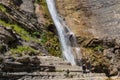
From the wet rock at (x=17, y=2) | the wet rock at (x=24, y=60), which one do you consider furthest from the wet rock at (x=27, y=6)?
the wet rock at (x=24, y=60)

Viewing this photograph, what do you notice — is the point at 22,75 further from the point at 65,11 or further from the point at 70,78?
the point at 65,11

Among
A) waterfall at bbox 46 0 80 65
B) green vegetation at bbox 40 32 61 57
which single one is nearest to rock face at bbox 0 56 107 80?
green vegetation at bbox 40 32 61 57

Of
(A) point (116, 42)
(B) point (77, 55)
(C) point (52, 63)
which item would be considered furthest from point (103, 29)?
(C) point (52, 63)

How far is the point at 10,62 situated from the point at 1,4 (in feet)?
28.0

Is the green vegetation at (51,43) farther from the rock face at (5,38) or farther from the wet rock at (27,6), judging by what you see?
the rock face at (5,38)

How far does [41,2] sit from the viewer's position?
96.9 ft

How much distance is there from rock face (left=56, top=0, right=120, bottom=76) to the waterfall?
467mm

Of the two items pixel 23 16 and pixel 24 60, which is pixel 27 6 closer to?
pixel 23 16

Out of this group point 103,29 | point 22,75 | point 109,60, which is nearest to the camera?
point 22,75

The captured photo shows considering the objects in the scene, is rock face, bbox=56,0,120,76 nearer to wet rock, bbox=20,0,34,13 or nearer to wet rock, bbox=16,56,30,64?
wet rock, bbox=20,0,34,13

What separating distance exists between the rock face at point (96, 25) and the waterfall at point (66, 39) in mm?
467

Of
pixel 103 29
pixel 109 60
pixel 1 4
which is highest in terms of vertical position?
pixel 1 4

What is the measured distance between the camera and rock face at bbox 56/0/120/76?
25.7m

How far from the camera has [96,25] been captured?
2839 centimetres
